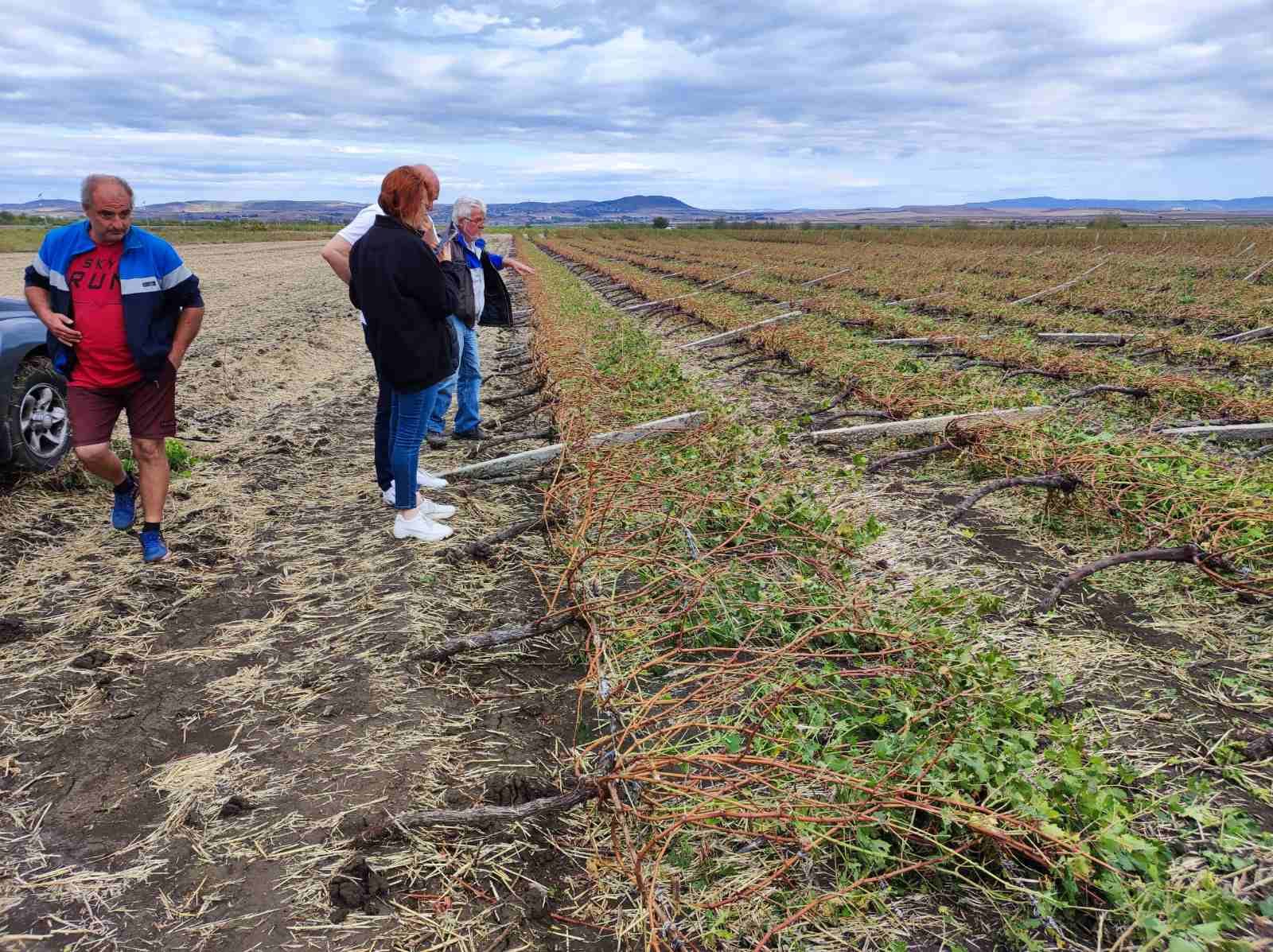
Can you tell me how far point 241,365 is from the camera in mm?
9398

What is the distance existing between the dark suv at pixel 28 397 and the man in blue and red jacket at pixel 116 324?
125cm

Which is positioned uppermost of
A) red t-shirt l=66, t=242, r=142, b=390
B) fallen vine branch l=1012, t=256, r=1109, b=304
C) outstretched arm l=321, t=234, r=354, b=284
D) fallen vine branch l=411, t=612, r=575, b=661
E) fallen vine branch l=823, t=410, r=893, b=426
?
fallen vine branch l=1012, t=256, r=1109, b=304

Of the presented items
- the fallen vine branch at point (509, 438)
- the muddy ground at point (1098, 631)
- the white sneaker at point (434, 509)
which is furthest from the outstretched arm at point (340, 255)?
the muddy ground at point (1098, 631)

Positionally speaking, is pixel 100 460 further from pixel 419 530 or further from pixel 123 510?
pixel 419 530

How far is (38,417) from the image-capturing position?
201 inches

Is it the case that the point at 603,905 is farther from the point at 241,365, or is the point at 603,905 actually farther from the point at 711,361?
the point at 241,365

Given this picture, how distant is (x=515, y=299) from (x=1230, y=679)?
17.2 m

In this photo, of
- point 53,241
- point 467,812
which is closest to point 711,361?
point 53,241

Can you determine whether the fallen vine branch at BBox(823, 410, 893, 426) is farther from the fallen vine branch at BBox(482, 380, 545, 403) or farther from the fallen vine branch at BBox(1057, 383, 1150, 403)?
the fallen vine branch at BBox(482, 380, 545, 403)

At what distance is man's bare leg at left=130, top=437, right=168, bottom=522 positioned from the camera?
4.14 m

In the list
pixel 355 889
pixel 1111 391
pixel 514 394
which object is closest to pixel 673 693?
pixel 355 889

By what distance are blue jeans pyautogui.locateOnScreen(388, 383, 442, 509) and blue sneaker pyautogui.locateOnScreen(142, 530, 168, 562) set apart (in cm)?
127

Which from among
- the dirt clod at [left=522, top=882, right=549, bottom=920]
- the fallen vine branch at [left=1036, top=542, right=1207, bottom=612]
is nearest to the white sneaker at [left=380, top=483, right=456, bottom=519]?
the dirt clod at [left=522, top=882, right=549, bottom=920]

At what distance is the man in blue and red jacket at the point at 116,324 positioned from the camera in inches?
147
